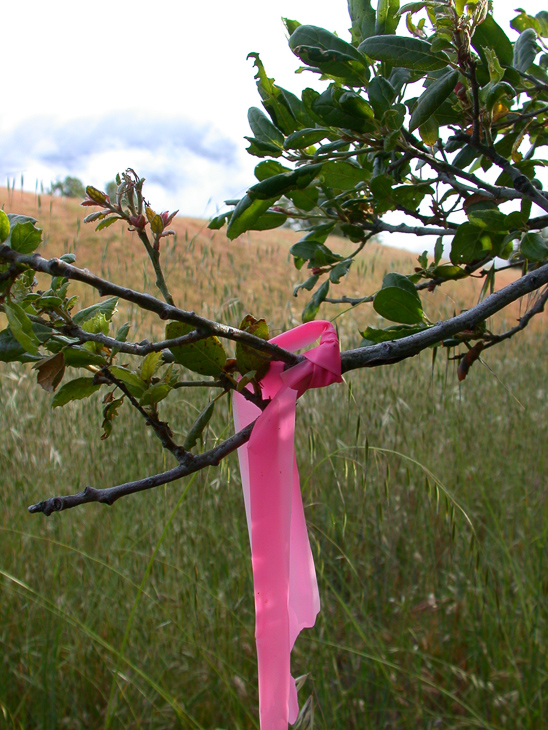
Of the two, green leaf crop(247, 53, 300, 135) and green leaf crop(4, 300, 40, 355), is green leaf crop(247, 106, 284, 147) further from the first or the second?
green leaf crop(4, 300, 40, 355)

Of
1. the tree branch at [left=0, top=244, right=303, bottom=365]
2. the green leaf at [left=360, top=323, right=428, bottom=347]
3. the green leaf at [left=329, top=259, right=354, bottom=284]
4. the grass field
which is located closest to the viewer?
the tree branch at [left=0, top=244, right=303, bottom=365]

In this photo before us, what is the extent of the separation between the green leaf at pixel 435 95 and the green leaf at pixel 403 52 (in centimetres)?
1

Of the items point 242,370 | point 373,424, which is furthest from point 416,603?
point 242,370

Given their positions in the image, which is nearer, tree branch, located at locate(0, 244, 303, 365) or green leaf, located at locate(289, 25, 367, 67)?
tree branch, located at locate(0, 244, 303, 365)

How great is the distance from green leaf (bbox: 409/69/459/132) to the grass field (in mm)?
486

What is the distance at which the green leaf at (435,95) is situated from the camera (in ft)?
1.21

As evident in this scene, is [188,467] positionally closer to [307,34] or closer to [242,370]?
[242,370]

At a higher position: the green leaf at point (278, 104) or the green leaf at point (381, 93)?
the green leaf at point (278, 104)

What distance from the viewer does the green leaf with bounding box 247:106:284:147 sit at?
476 mm

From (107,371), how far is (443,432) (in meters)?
1.49

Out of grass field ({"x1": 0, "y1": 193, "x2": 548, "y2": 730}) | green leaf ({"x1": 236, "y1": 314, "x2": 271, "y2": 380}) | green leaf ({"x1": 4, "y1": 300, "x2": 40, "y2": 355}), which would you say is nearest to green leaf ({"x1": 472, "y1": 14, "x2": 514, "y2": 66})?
green leaf ({"x1": 236, "y1": 314, "x2": 271, "y2": 380})

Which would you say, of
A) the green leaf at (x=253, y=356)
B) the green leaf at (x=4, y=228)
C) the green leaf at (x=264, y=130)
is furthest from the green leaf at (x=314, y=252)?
the green leaf at (x=4, y=228)

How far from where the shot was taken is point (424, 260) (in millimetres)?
579

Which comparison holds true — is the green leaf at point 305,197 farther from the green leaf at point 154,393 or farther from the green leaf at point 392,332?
the green leaf at point 154,393
